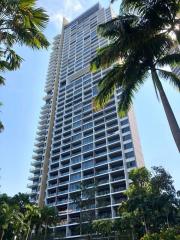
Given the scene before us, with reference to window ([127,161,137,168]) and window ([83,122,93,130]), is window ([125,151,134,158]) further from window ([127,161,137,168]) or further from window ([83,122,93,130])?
window ([83,122,93,130])

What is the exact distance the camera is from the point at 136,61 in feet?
53.7

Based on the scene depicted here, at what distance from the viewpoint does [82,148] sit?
93.1 metres

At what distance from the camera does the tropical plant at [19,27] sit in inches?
521

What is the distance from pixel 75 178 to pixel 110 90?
71.9 metres

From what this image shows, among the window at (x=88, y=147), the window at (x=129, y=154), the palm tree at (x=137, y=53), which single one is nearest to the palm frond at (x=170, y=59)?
the palm tree at (x=137, y=53)

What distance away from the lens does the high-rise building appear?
7501cm

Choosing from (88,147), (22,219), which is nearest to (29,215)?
(22,219)

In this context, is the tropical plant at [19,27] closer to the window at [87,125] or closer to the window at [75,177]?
the window at [75,177]

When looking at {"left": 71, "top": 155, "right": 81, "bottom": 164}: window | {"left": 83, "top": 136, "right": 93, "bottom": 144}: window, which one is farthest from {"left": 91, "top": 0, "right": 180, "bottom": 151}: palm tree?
{"left": 83, "top": 136, "right": 93, "bottom": 144}: window

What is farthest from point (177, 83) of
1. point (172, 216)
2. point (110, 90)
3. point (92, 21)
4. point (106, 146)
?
point (92, 21)

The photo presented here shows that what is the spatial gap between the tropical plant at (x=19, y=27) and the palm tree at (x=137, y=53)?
164 inches

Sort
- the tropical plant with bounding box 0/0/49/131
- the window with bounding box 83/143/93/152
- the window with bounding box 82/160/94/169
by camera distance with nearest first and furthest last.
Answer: the tropical plant with bounding box 0/0/49/131
the window with bounding box 82/160/94/169
the window with bounding box 83/143/93/152

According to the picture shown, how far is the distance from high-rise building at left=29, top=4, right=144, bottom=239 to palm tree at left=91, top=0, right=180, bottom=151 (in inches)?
1410

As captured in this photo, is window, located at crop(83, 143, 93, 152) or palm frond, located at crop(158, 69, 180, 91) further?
window, located at crop(83, 143, 93, 152)
